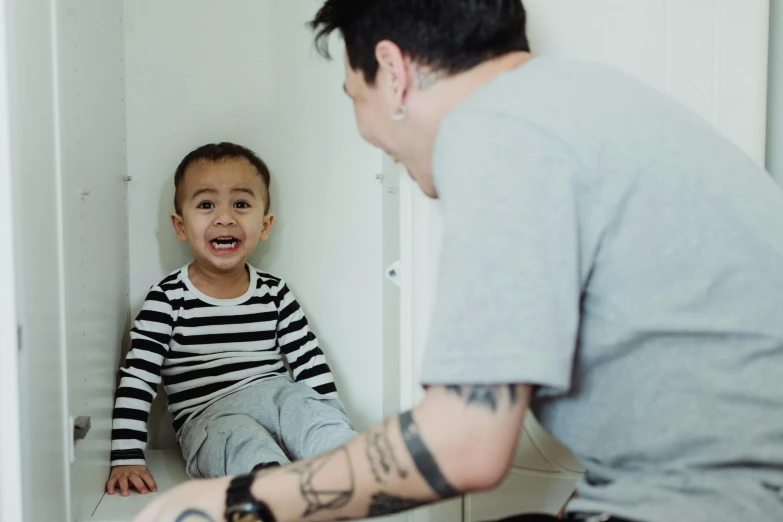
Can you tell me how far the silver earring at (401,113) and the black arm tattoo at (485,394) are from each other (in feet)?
0.88

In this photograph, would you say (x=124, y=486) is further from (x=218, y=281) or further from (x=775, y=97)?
(x=775, y=97)

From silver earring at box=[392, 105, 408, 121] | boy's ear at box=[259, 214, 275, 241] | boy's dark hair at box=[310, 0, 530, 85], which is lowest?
boy's ear at box=[259, 214, 275, 241]

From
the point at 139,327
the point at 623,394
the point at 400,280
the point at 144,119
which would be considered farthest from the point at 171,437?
the point at 623,394

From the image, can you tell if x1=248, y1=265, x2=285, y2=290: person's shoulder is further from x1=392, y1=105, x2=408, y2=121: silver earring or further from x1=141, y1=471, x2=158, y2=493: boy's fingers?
x1=392, y1=105, x2=408, y2=121: silver earring

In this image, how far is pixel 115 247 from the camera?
1305 mm

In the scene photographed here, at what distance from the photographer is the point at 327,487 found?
52cm

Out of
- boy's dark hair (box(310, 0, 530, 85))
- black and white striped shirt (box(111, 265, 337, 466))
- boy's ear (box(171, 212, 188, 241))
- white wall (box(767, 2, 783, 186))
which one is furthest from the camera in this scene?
boy's ear (box(171, 212, 188, 241))

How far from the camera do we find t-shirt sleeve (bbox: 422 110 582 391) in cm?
47

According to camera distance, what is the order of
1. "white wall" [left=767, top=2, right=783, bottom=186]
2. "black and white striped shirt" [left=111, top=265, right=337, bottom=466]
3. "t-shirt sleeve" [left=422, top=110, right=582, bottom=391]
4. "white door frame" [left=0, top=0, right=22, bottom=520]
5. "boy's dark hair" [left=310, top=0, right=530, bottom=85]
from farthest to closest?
"black and white striped shirt" [left=111, top=265, right=337, bottom=466] → "white wall" [left=767, top=2, right=783, bottom=186] → "white door frame" [left=0, top=0, right=22, bottom=520] → "boy's dark hair" [left=310, top=0, right=530, bottom=85] → "t-shirt sleeve" [left=422, top=110, right=582, bottom=391]

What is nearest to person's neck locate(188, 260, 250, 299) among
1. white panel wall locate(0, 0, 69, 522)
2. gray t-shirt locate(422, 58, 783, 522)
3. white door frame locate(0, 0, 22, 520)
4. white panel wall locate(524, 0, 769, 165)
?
white panel wall locate(0, 0, 69, 522)

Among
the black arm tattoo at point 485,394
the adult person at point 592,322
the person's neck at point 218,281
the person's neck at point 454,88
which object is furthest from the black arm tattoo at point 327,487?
the person's neck at point 218,281

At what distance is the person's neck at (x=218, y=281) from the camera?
1.39 m

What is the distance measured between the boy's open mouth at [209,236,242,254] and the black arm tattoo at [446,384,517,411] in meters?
0.94

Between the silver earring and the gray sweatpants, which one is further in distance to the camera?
the gray sweatpants
